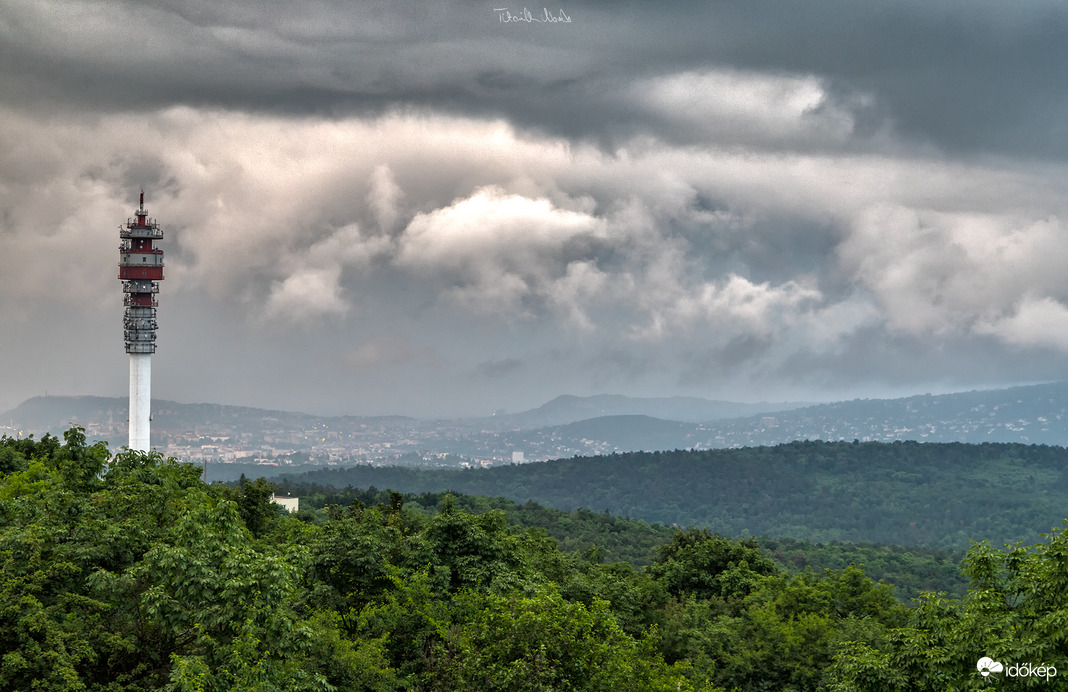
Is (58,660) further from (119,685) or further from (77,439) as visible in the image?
(77,439)

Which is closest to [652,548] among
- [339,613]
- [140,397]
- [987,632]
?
[140,397]

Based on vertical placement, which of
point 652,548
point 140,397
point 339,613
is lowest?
point 652,548

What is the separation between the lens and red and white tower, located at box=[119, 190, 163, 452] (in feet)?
399

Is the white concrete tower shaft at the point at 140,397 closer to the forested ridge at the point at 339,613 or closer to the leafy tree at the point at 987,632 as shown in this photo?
the forested ridge at the point at 339,613

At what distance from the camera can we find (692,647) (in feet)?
176

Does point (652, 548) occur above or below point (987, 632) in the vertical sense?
below

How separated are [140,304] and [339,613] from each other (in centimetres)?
9320

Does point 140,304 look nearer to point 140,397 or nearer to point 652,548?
point 140,397

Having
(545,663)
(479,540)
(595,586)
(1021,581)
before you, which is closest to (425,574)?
(479,540)

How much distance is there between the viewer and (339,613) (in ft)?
138

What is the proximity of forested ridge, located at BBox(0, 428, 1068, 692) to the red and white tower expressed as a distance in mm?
A: 73889

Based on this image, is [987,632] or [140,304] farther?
[140,304]

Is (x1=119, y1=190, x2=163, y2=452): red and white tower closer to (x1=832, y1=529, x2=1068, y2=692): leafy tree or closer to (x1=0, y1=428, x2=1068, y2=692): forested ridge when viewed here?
(x1=0, y1=428, x2=1068, y2=692): forested ridge

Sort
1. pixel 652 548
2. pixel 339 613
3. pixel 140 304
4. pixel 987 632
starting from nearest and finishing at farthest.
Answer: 1. pixel 987 632
2. pixel 339 613
3. pixel 140 304
4. pixel 652 548
